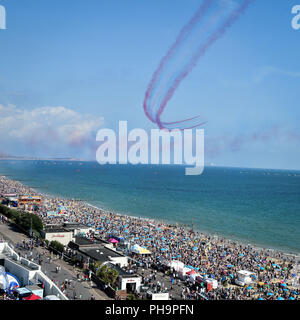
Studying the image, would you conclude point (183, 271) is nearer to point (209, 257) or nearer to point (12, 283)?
point (209, 257)

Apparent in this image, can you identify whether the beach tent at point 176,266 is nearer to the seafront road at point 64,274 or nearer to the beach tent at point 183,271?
the beach tent at point 183,271

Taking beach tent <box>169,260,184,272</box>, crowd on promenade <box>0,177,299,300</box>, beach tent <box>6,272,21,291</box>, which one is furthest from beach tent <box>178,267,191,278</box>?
beach tent <box>6,272,21,291</box>

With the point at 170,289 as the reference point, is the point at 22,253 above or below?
above

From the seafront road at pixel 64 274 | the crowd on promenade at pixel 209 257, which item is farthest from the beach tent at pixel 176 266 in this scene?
the seafront road at pixel 64 274

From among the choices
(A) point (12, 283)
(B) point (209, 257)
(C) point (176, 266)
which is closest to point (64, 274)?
(A) point (12, 283)

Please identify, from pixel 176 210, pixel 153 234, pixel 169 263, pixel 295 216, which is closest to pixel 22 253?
pixel 169 263

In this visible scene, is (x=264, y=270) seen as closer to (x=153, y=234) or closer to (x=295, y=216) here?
(x=153, y=234)

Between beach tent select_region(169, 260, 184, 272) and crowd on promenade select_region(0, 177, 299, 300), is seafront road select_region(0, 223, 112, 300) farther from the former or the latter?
beach tent select_region(169, 260, 184, 272)
